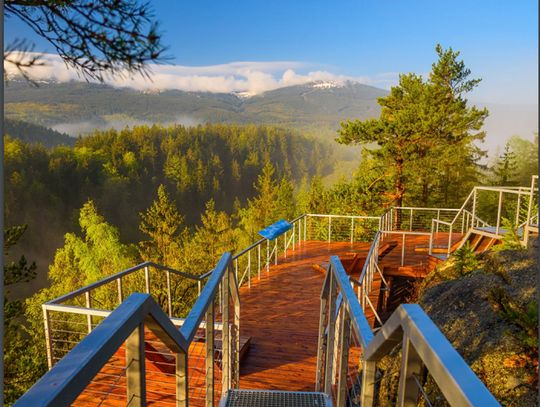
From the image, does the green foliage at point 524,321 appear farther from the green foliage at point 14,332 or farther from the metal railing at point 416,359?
the green foliage at point 14,332

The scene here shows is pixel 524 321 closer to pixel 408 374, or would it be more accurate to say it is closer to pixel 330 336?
pixel 330 336

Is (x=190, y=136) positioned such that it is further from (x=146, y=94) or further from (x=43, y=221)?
(x=43, y=221)

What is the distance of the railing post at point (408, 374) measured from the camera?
77 cm

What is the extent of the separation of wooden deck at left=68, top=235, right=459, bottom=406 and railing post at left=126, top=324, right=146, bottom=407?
19.5 inches

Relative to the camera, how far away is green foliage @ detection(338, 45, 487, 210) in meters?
14.4

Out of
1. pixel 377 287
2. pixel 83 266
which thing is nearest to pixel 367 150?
pixel 377 287

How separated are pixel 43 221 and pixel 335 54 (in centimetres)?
7827

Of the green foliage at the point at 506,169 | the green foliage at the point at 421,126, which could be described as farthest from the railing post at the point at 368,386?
the green foliage at the point at 506,169

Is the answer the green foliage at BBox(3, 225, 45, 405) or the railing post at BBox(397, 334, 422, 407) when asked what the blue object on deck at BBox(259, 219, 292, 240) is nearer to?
the green foliage at BBox(3, 225, 45, 405)

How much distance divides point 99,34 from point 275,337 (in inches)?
158

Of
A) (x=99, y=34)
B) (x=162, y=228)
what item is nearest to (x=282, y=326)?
(x=99, y=34)

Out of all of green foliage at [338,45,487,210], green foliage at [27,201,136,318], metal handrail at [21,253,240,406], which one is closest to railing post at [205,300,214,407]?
metal handrail at [21,253,240,406]

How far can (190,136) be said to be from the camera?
270 ft

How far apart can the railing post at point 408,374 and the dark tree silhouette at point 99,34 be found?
320 centimetres
